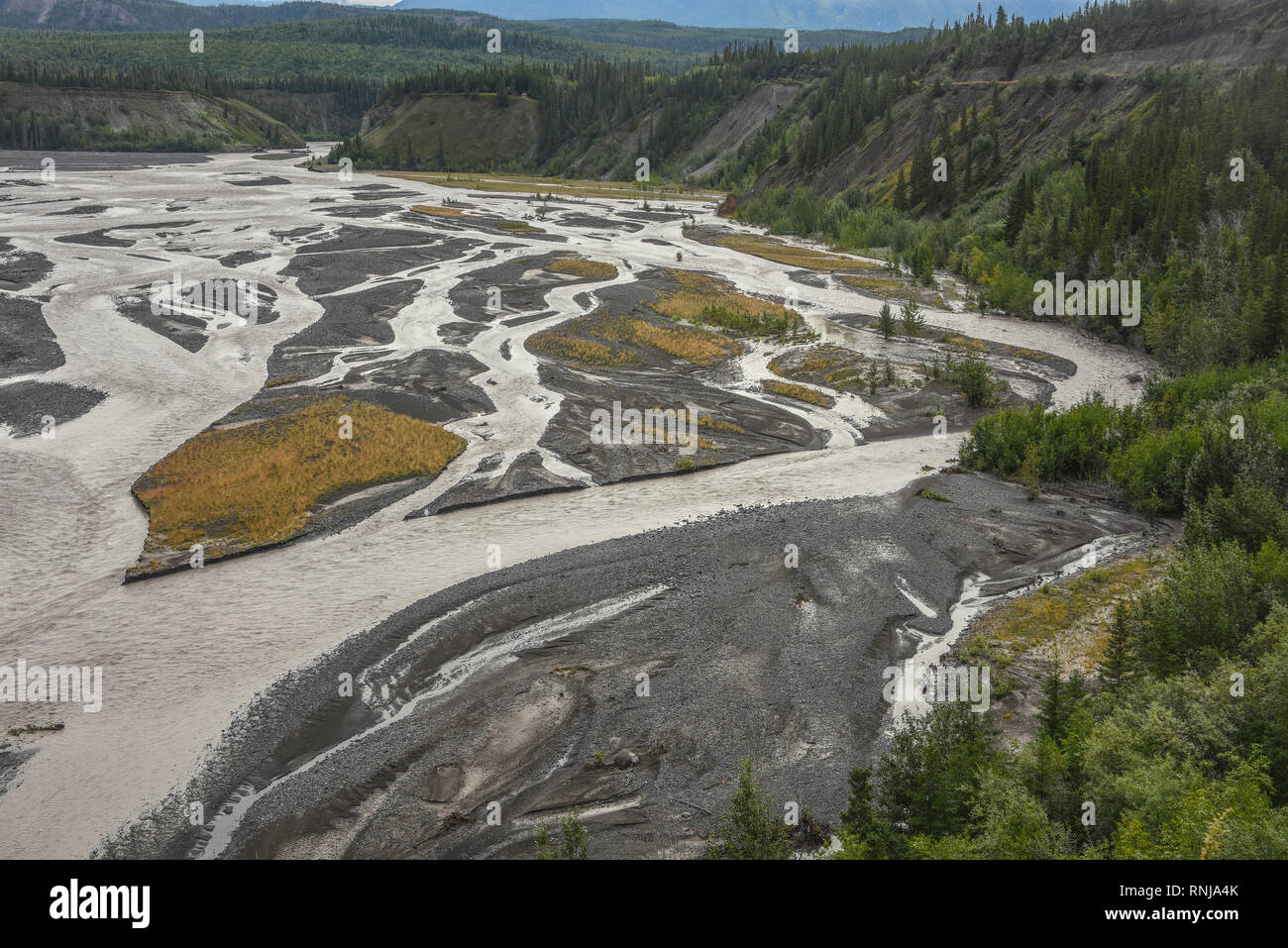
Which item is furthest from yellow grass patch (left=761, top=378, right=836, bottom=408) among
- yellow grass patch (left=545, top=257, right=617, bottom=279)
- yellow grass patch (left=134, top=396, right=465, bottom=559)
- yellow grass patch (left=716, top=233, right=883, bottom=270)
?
yellow grass patch (left=716, top=233, right=883, bottom=270)

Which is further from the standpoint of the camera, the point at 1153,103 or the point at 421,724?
the point at 1153,103

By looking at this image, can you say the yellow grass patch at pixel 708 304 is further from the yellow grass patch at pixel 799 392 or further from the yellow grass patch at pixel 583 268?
the yellow grass patch at pixel 799 392

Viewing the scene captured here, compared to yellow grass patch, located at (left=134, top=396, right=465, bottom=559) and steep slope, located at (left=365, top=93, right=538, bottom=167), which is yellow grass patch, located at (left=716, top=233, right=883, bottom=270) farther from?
steep slope, located at (left=365, top=93, right=538, bottom=167)

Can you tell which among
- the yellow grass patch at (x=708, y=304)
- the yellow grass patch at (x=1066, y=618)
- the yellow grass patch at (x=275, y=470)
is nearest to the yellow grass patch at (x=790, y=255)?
the yellow grass patch at (x=708, y=304)

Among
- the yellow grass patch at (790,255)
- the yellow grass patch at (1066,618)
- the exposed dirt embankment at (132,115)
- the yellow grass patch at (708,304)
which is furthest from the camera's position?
the exposed dirt embankment at (132,115)

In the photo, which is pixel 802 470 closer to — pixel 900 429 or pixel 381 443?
pixel 900 429
